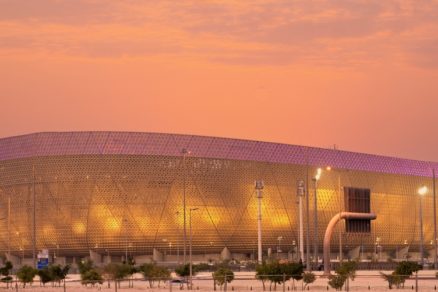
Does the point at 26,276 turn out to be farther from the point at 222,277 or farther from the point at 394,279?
the point at 394,279

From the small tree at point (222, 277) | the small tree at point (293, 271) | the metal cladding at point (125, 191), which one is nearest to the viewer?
the small tree at point (222, 277)

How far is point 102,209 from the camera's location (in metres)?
168

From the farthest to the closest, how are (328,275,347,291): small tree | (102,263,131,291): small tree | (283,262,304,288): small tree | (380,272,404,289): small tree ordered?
(102,263,131,291): small tree, (283,262,304,288): small tree, (380,272,404,289): small tree, (328,275,347,291): small tree

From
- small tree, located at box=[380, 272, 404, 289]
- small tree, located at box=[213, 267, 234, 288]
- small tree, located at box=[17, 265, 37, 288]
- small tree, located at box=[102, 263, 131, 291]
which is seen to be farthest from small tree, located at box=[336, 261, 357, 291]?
small tree, located at box=[17, 265, 37, 288]

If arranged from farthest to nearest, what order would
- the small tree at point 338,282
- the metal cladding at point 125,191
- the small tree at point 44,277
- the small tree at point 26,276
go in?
the metal cladding at point 125,191 < the small tree at point 26,276 < the small tree at point 44,277 < the small tree at point 338,282

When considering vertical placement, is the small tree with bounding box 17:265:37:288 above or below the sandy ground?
above

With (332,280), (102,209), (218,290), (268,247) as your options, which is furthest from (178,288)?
(268,247)

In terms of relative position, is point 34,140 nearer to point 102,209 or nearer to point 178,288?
point 102,209

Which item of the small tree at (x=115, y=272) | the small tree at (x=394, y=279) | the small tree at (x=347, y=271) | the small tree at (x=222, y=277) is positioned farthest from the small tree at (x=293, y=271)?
the small tree at (x=115, y=272)

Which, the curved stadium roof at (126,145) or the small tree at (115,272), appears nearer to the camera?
the small tree at (115,272)

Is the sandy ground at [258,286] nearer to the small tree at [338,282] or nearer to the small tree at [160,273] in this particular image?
the small tree at [338,282]

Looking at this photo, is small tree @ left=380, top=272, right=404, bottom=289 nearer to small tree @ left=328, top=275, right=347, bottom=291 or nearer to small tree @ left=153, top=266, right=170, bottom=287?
small tree @ left=328, top=275, right=347, bottom=291

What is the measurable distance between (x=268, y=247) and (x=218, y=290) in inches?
4312

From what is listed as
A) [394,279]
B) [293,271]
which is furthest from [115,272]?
[394,279]
